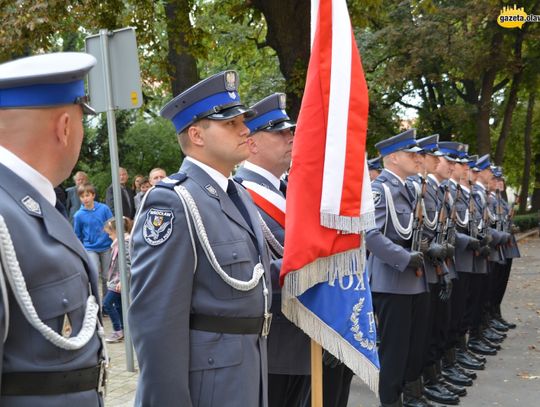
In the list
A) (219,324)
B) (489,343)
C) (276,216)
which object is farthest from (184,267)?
(489,343)

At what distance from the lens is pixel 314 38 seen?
3818 mm

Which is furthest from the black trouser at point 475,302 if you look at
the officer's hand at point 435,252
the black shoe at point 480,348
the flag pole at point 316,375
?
the flag pole at point 316,375

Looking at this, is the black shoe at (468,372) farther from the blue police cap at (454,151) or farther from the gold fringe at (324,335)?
the gold fringe at (324,335)

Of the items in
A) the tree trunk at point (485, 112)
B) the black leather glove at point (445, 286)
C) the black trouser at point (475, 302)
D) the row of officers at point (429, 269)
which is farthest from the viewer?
the tree trunk at point (485, 112)

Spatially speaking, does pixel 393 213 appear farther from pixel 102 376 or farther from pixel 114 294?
pixel 102 376

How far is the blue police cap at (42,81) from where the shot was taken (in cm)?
188

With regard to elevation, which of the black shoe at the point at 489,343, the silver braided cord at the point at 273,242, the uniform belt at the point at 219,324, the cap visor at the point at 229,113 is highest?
the cap visor at the point at 229,113

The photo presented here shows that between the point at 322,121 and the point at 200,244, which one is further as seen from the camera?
the point at 322,121

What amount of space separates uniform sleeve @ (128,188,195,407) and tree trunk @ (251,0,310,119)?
7.56 metres

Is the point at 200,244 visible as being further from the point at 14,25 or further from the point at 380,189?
the point at 14,25

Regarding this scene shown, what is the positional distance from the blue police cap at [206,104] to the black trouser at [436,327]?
3.62 metres

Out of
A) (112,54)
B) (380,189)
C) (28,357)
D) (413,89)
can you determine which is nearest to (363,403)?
(380,189)

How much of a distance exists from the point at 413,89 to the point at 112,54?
2034 cm

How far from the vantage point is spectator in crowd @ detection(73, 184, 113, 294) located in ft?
30.0
